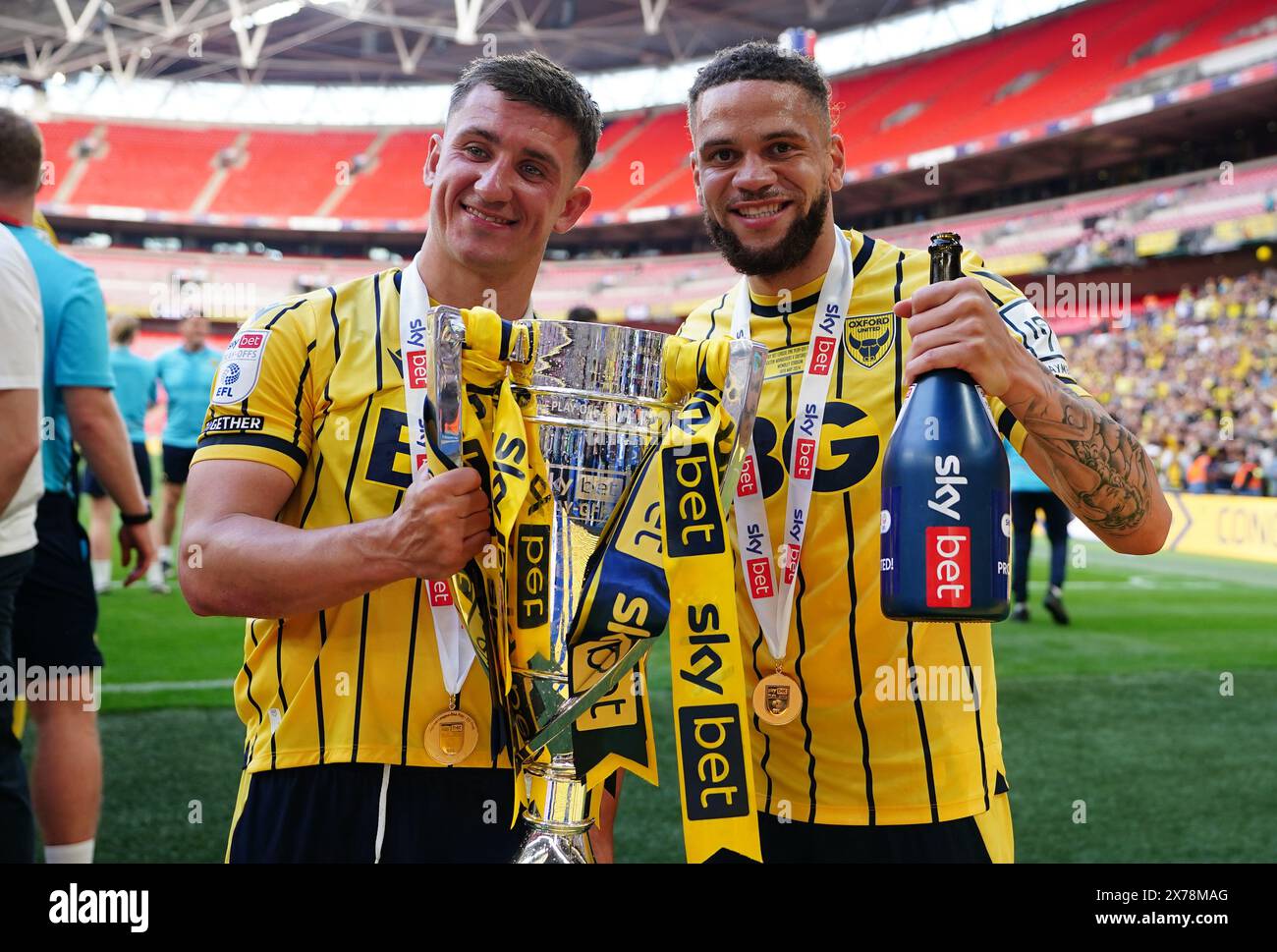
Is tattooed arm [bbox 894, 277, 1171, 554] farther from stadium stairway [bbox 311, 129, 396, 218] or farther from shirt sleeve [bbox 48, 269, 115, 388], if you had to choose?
stadium stairway [bbox 311, 129, 396, 218]

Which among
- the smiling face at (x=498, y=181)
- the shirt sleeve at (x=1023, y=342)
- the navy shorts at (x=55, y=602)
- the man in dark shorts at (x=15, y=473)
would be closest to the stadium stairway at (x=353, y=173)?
the navy shorts at (x=55, y=602)

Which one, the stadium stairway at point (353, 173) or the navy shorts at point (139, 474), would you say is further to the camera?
the stadium stairway at point (353, 173)

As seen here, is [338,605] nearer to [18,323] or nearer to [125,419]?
[18,323]

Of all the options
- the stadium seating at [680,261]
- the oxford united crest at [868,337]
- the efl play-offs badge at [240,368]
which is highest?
the stadium seating at [680,261]

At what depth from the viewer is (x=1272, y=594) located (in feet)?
28.9

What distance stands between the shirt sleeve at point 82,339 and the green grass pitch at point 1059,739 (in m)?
1.04

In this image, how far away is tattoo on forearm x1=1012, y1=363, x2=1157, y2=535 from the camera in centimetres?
130

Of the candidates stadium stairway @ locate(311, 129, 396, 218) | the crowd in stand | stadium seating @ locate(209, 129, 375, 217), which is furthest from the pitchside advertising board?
stadium seating @ locate(209, 129, 375, 217)

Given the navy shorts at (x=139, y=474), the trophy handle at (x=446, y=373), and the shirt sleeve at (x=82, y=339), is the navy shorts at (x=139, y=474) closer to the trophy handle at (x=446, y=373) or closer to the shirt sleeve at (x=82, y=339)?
the shirt sleeve at (x=82, y=339)

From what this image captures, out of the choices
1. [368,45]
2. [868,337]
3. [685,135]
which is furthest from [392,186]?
[868,337]

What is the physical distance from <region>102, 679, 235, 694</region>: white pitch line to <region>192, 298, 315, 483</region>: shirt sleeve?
3.86 m

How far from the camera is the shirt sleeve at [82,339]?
234 cm
